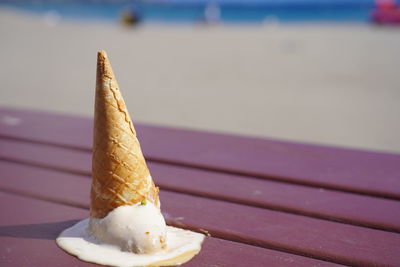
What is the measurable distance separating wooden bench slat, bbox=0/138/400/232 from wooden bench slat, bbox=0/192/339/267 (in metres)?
0.30

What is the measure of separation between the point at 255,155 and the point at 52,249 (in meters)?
0.98

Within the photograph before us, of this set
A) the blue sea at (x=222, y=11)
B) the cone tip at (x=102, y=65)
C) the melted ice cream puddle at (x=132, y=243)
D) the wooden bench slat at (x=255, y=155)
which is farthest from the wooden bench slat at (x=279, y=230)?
the blue sea at (x=222, y=11)

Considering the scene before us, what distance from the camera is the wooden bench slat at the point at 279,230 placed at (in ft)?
3.77

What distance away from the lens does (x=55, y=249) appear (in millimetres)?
1152

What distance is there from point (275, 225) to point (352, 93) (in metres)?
6.89

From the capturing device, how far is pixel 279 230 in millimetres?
1274

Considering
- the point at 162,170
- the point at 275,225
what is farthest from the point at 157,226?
the point at 162,170

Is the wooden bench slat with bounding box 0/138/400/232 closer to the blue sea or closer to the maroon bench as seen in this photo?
the maroon bench

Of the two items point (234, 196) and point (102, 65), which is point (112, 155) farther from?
point (234, 196)

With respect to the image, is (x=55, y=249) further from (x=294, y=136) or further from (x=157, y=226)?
(x=294, y=136)

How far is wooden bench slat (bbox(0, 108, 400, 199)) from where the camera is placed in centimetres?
167

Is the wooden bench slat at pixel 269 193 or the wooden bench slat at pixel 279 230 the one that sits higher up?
the wooden bench slat at pixel 269 193

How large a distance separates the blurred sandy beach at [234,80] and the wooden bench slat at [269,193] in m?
3.82

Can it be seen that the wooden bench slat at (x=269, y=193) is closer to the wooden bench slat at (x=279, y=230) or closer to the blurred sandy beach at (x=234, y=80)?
the wooden bench slat at (x=279, y=230)
